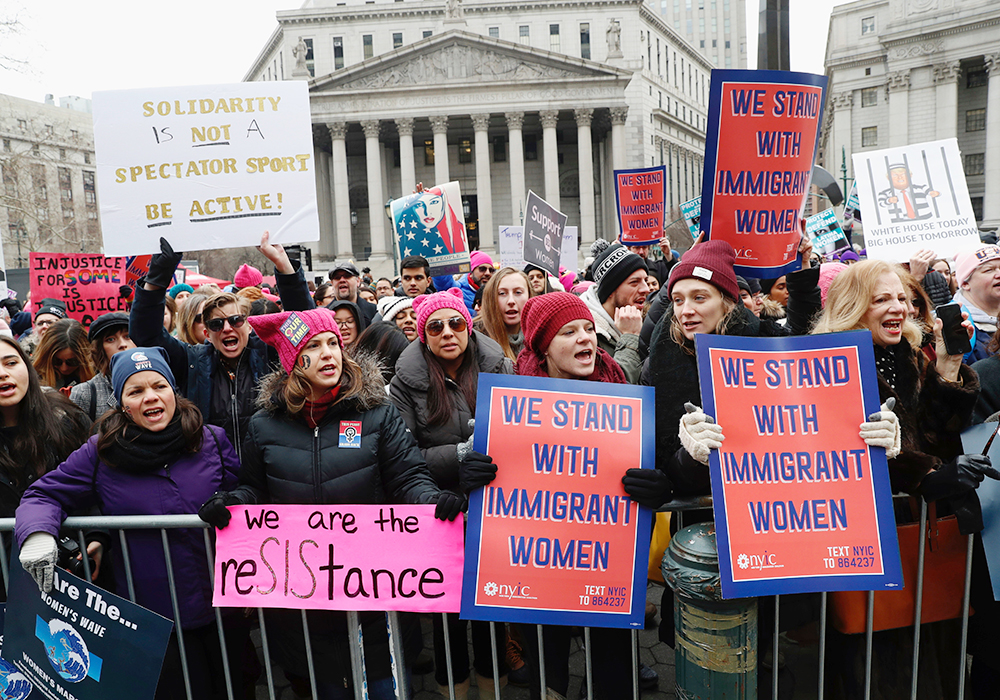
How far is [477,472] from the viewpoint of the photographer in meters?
2.61

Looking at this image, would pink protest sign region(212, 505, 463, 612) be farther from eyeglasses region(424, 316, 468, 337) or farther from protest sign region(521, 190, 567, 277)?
protest sign region(521, 190, 567, 277)

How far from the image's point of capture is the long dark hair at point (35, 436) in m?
3.30

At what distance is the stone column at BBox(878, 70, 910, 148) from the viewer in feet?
154

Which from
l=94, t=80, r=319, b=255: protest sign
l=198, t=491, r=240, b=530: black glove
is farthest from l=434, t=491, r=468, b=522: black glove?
l=94, t=80, r=319, b=255: protest sign

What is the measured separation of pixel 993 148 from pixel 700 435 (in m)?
52.6

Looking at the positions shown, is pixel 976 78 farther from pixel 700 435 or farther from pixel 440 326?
pixel 700 435

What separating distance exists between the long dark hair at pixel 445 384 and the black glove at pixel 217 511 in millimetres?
1155

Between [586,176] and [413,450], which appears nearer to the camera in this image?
[413,450]

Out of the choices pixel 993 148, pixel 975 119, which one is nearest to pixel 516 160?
pixel 993 148

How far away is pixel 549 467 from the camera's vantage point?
268 cm

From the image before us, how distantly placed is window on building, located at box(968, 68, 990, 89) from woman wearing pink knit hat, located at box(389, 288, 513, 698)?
5760 cm

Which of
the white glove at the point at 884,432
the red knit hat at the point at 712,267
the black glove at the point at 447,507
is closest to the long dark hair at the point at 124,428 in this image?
the black glove at the point at 447,507

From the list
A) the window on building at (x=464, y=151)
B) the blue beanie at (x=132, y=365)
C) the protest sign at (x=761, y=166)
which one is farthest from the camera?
the window on building at (x=464, y=151)

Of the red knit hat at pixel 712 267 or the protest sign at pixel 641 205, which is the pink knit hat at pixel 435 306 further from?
the protest sign at pixel 641 205
